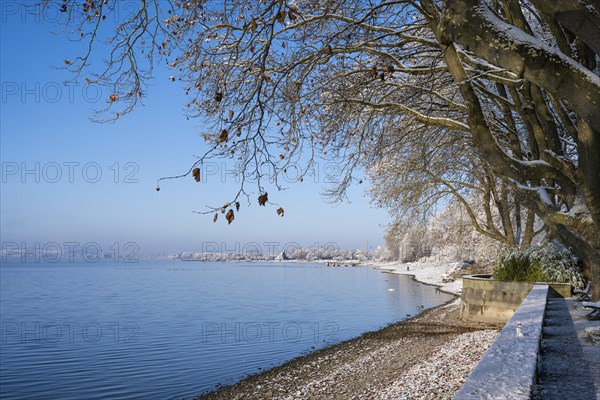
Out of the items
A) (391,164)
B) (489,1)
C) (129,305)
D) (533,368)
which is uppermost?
(489,1)

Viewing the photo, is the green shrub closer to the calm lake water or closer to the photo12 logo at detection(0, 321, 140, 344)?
the calm lake water

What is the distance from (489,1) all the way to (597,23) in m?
6.80

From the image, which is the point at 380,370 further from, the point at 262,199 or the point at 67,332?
the point at 67,332

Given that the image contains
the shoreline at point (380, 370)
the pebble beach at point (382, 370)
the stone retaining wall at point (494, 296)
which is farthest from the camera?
the stone retaining wall at point (494, 296)

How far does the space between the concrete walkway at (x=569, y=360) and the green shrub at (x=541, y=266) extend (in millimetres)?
6300

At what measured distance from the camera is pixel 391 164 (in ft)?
65.2

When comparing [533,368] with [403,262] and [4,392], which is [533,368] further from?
[403,262]

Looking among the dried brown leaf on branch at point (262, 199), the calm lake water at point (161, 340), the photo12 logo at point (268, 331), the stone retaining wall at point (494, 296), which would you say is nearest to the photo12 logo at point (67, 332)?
the calm lake water at point (161, 340)

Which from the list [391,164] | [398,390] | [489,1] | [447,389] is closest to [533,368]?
[447,389]

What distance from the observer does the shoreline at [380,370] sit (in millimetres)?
9516

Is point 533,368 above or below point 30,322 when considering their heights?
above

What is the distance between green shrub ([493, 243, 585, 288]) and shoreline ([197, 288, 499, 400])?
191 cm

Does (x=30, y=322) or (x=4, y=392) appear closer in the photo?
(x=4, y=392)

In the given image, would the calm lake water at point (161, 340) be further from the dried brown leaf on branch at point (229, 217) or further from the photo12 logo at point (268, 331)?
the dried brown leaf on branch at point (229, 217)
